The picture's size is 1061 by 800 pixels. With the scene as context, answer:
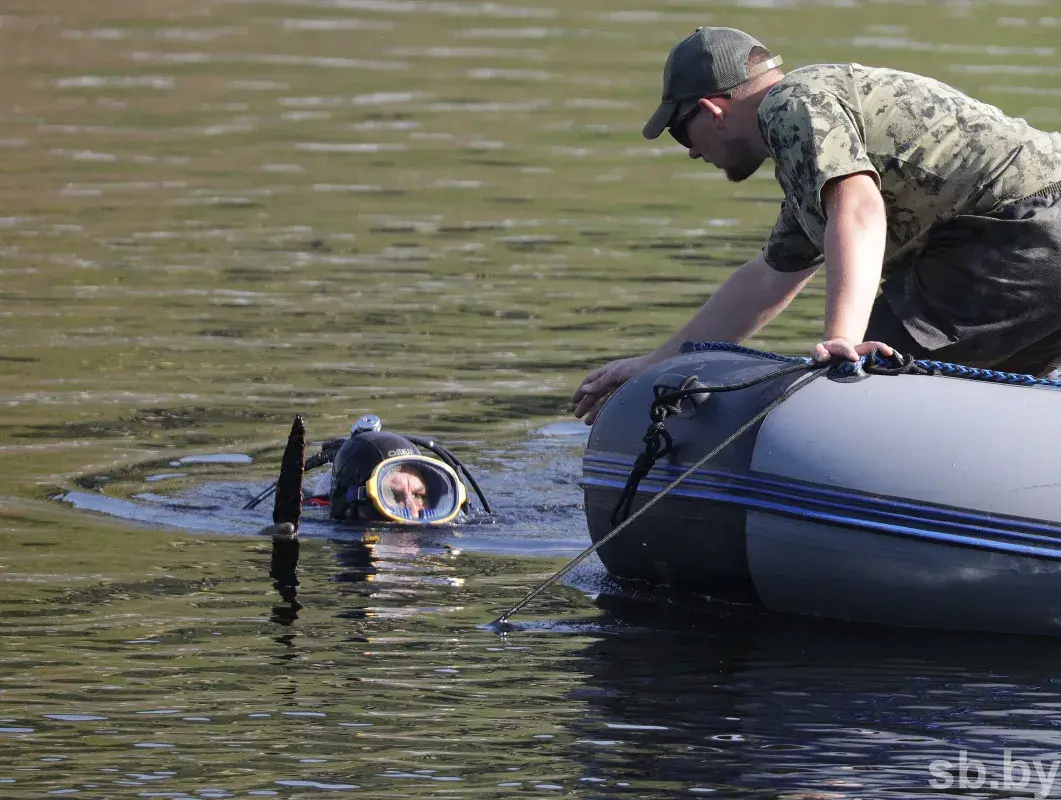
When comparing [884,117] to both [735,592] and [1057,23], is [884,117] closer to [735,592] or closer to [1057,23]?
[735,592]

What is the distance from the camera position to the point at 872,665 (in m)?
6.21

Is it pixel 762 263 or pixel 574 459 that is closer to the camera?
pixel 762 263

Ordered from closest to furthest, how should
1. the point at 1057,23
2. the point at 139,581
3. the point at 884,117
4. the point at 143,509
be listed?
the point at 884,117
the point at 139,581
the point at 143,509
the point at 1057,23

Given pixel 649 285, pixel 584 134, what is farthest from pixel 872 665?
pixel 584 134

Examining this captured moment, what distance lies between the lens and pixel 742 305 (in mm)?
7594

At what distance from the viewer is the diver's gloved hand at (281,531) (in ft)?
26.3

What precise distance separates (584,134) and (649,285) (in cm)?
660

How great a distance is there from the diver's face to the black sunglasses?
6.85 ft

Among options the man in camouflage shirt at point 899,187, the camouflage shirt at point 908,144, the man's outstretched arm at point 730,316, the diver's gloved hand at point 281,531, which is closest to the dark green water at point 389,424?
the diver's gloved hand at point 281,531

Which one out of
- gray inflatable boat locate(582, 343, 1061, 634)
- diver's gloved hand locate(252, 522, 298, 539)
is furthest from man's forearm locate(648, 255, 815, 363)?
diver's gloved hand locate(252, 522, 298, 539)

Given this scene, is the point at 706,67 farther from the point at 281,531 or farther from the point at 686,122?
the point at 281,531

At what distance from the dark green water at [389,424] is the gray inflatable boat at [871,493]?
14 cm

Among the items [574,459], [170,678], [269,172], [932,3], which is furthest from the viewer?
[932,3]

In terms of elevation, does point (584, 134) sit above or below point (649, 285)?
above
